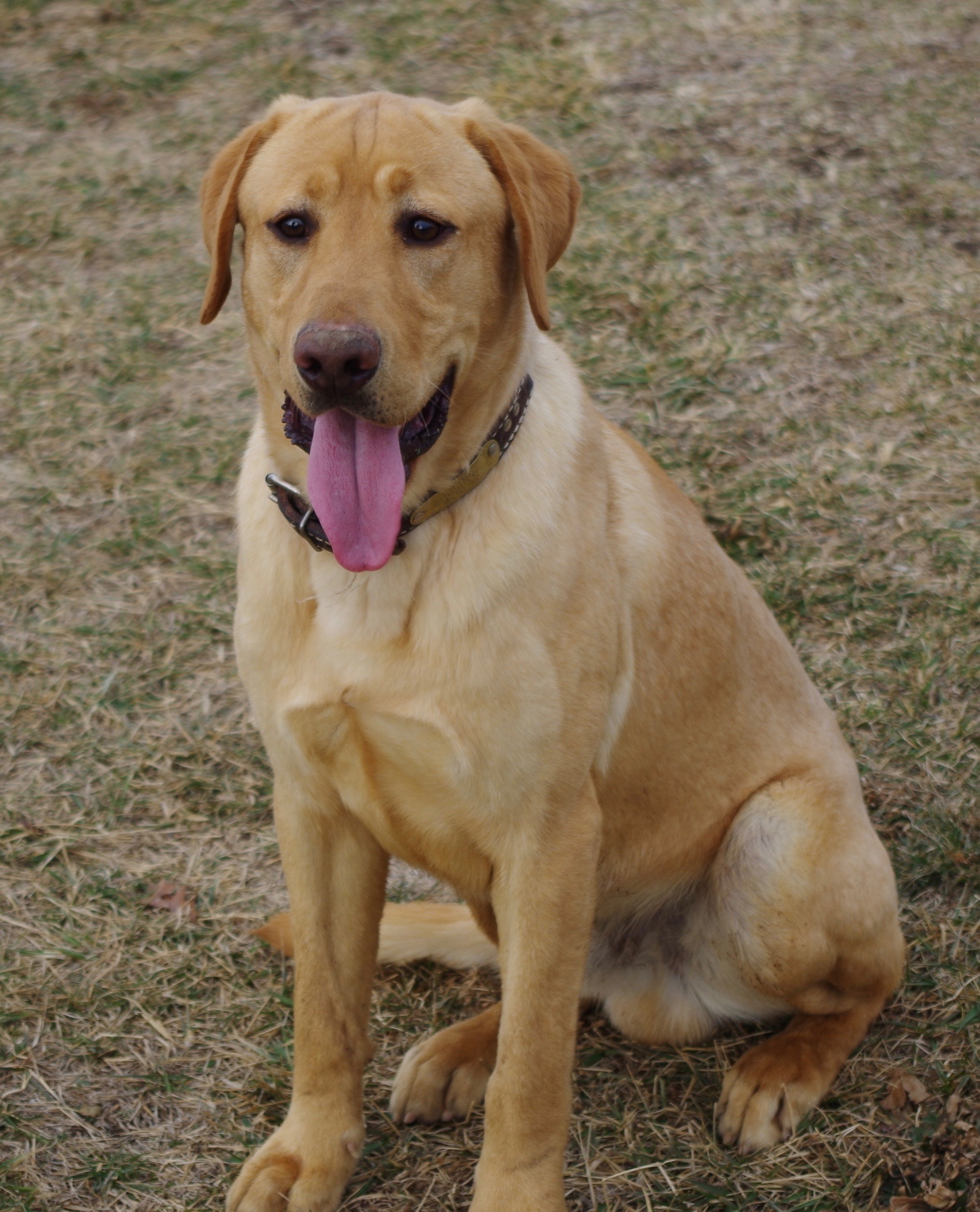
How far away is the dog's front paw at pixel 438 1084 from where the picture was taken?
296 centimetres

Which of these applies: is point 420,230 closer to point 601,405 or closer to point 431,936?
point 431,936

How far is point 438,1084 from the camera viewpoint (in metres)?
2.96

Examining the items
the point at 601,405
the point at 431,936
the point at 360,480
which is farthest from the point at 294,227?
the point at 601,405

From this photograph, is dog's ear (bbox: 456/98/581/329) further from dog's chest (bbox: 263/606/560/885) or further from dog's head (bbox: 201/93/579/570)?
dog's chest (bbox: 263/606/560/885)

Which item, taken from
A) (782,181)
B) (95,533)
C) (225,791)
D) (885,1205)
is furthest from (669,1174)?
(782,181)

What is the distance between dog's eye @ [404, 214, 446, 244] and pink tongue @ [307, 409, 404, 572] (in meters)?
0.34

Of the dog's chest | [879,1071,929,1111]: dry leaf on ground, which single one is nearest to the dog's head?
the dog's chest

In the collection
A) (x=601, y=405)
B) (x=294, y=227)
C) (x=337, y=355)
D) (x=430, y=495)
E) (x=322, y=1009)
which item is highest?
(x=294, y=227)

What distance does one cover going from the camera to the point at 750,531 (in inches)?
181

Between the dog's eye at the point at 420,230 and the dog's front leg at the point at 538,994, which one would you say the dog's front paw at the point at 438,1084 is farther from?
the dog's eye at the point at 420,230

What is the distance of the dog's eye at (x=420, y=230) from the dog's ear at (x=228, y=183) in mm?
396

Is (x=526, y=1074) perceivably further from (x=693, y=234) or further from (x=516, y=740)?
(x=693, y=234)

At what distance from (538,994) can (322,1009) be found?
1.71 feet

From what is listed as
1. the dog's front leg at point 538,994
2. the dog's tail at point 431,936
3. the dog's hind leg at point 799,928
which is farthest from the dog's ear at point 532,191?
the dog's tail at point 431,936
